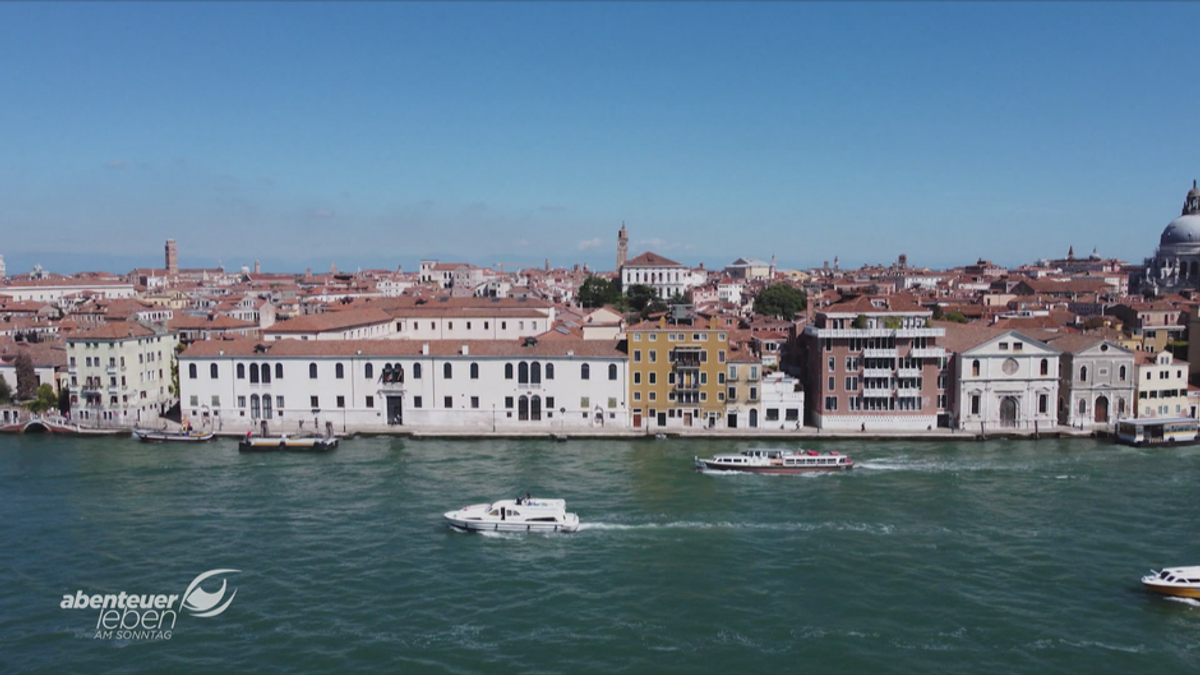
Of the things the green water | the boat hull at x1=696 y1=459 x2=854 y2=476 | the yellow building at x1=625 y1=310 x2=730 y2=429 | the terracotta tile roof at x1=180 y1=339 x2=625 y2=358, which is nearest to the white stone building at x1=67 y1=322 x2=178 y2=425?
the terracotta tile roof at x1=180 y1=339 x2=625 y2=358

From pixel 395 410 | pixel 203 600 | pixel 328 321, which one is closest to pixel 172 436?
pixel 395 410

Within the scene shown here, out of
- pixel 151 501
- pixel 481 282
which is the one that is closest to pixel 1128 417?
pixel 151 501

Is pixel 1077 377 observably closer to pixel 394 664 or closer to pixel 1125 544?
pixel 1125 544

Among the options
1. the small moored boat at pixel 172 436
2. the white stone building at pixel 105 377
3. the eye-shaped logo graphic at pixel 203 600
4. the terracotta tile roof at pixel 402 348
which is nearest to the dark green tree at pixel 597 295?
the terracotta tile roof at pixel 402 348

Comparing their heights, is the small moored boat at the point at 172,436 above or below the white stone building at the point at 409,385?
below

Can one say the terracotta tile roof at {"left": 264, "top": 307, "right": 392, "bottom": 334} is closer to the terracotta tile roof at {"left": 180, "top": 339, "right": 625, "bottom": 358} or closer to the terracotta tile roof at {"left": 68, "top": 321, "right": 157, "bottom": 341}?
the terracotta tile roof at {"left": 68, "top": 321, "right": 157, "bottom": 341}

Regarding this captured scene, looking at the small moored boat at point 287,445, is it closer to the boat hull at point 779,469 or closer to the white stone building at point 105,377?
the white stone building at point 105,377
